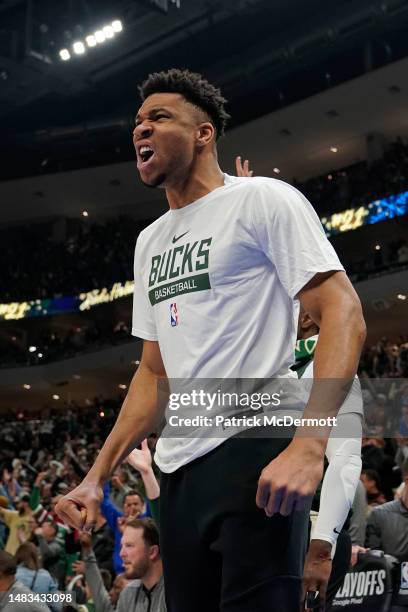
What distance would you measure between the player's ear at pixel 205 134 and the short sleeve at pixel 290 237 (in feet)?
0.83

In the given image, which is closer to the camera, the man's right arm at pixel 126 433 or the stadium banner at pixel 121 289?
the man's right arm at pixel 126 433

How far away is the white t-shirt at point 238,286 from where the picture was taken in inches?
71.7

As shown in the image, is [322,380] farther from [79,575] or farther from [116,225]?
[116,225]

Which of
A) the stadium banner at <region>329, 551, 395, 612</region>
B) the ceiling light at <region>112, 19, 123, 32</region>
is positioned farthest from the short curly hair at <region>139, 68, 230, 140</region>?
the ceiling light at <region>112, 19, 123, 32</region>

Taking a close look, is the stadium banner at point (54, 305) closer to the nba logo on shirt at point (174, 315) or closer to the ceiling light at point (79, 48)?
the ceiling light at point (79, 48)

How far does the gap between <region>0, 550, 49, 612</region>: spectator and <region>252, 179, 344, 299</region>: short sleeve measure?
3.71 metres

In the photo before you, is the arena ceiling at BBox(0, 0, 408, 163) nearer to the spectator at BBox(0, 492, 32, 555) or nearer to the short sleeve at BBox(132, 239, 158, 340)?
the spectator at BBox(0, 492, 32, 555)

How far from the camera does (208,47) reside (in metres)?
24.9

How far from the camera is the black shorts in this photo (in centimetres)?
166

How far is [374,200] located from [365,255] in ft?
7.09

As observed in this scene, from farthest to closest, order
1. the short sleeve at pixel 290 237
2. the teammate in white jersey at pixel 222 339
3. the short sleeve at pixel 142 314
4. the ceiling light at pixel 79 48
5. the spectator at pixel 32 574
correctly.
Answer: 1. the ceiling light at pixel 79 48
2. the spectator at pixel 32 574
3. the short sleeve at pixel 142 314
4. the short sleeve at pixel 290 237
5. the teammate in white jersey at pixel 222 339

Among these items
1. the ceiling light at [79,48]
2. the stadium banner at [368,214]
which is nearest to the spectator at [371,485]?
the stadium banner at [368,214]

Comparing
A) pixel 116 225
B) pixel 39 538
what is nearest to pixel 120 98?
pixel 116 225

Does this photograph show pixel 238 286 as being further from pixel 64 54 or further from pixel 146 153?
pixel 64 54
